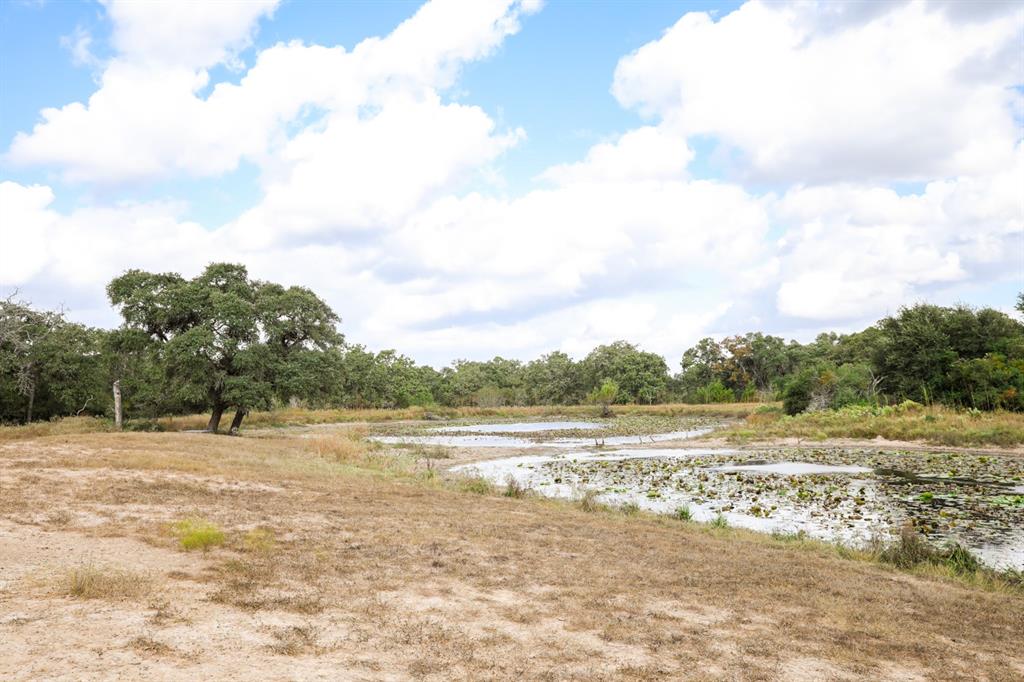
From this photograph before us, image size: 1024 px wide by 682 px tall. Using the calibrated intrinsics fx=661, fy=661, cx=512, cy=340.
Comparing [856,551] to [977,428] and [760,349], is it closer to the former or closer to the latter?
[977,428]

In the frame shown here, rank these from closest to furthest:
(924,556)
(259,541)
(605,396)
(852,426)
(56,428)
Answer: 1. (259,541)
2. (924,556)
3. (56,428)
4. (852,426)
5. (605,396)

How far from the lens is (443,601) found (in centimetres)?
907

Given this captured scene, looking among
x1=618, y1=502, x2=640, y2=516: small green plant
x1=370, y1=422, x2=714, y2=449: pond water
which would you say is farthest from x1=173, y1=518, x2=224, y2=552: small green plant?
x1=370, y1=422, x2=714, y2=449: pond water

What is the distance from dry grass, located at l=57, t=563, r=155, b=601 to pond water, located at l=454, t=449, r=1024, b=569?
13.8 meters

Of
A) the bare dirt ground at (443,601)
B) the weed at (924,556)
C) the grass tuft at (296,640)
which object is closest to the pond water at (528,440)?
the bare dirt ground at (443,601)

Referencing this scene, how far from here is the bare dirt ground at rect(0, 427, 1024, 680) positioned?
6.85 meters

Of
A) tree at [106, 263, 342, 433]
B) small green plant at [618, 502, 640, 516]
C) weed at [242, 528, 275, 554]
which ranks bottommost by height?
small green plant at [618, 502, 640, 516]

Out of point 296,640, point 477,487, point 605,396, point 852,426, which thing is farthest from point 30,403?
point 605,396

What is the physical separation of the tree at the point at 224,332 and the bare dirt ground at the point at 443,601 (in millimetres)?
21702

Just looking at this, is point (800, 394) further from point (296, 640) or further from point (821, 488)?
point (296, 640)

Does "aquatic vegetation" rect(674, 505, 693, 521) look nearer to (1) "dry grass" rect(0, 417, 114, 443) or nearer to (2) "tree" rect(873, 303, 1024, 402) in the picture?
(1) "dry grass" rect(0, 417, 114, 443)

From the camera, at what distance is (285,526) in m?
13.5

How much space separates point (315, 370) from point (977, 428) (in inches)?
1440

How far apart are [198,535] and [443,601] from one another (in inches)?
196
